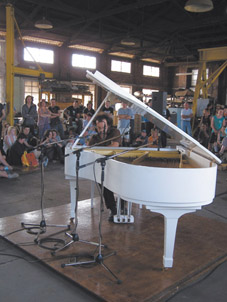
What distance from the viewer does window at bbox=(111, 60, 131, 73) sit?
20.1 m

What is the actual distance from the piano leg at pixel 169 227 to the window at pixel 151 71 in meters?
19.9

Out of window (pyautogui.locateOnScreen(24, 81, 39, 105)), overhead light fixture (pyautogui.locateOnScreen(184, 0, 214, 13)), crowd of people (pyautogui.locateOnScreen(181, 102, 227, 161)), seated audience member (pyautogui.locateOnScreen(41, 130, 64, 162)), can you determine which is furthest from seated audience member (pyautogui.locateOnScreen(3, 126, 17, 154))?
window (pyautogui.locateOnScreen(24, 81, 39, 105))

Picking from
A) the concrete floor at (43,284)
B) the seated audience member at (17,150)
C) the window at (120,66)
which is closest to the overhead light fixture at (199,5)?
the seated audience member at (17,150)

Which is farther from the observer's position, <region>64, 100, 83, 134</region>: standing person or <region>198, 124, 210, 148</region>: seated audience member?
<region>64, 100, 83, 134</region>: standing person

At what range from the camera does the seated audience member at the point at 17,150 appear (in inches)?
287

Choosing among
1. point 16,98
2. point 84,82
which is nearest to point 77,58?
point 84,82

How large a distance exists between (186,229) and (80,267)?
152 cm

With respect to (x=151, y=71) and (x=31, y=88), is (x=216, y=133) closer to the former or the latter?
(x=31, y=88)

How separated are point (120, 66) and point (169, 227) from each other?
61.0 ft

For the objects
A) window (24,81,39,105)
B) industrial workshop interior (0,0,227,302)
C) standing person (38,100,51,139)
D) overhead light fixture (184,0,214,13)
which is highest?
overhead light fixture (184,0,214,13)

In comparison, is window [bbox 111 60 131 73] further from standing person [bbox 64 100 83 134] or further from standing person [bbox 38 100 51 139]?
standing person [bbox 38 100 51 139]

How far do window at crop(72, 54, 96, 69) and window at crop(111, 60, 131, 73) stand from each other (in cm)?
143

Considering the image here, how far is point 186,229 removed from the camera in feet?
12.8

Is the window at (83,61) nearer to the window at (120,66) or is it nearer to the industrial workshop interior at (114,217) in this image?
the window at (120,66)
